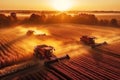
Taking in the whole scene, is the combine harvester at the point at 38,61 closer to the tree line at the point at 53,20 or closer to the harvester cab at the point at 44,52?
the harvester cab at the point at 44,52

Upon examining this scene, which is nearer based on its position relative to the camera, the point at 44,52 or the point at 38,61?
the point at 38,61

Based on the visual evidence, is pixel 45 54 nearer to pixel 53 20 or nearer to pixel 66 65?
pixel 66 65

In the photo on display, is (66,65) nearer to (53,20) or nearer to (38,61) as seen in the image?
(38,61)

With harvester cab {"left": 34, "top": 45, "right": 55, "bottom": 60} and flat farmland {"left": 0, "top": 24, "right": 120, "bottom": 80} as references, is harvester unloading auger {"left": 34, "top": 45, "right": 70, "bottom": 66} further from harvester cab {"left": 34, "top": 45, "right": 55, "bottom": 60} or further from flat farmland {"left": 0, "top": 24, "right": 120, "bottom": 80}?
flat farmland {"left": 0, "top": 24, "right": 120, "bottom": 80}

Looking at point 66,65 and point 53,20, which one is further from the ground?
point 53,20

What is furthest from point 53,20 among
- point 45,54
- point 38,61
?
point 38,61

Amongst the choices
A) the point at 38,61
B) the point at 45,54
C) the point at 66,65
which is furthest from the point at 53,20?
the point at 66,65

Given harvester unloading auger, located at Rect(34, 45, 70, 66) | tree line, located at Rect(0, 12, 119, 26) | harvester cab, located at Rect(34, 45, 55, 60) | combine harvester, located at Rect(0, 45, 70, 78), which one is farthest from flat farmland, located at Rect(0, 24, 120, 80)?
tree line, located at Rect(0, 12, 119, 26)

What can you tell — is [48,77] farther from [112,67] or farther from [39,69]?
[112,67]

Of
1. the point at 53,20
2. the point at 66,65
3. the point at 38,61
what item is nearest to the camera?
the point at 66,65

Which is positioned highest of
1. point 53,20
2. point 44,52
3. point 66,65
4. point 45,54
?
point 53,20

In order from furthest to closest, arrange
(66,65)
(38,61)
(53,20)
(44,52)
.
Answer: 1. (53,20)
2. (44,52)
3. (38,61)
4. (66,65)
